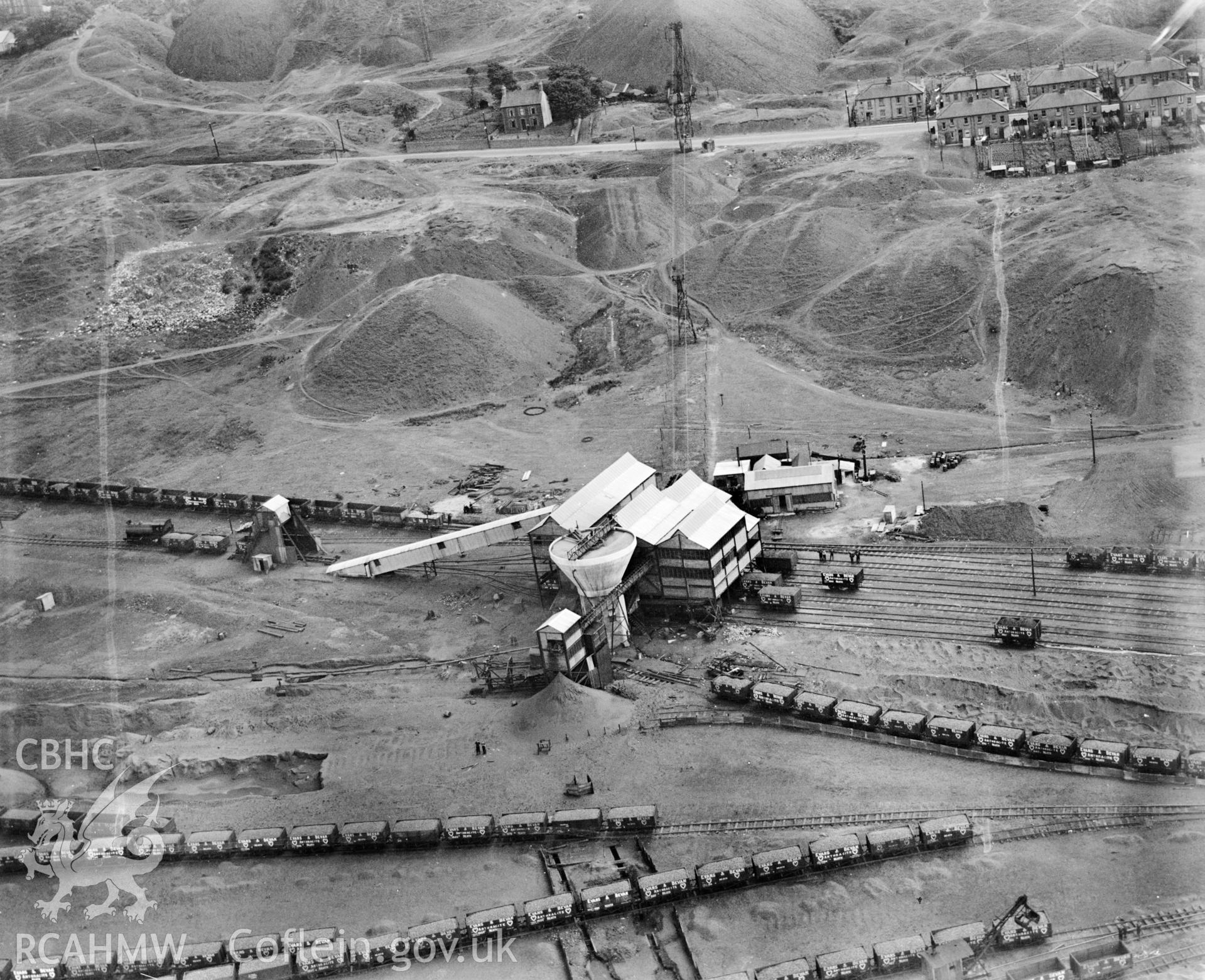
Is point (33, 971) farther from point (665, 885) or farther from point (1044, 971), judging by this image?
A: point (1044, 971)

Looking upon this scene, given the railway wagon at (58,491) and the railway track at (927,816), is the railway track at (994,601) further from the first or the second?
the railway wagon at (58,491)

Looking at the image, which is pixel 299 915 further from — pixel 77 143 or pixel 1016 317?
pixel 77 143

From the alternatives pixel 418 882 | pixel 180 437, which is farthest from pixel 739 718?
pixel 180 437

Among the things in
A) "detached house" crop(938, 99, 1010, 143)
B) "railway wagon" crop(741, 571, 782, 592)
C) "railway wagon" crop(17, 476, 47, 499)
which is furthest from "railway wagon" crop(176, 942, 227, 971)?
"detached house" crop(938, 99, 1010, 143)

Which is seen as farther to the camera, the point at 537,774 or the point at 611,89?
the point at 611,89

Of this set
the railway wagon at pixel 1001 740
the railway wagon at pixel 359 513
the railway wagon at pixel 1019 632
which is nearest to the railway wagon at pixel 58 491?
the railway wagon at pixel 359 513

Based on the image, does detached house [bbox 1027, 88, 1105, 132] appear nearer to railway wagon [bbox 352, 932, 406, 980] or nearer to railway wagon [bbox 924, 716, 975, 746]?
railway wagon [bbox 924, 716, 975, 746]
